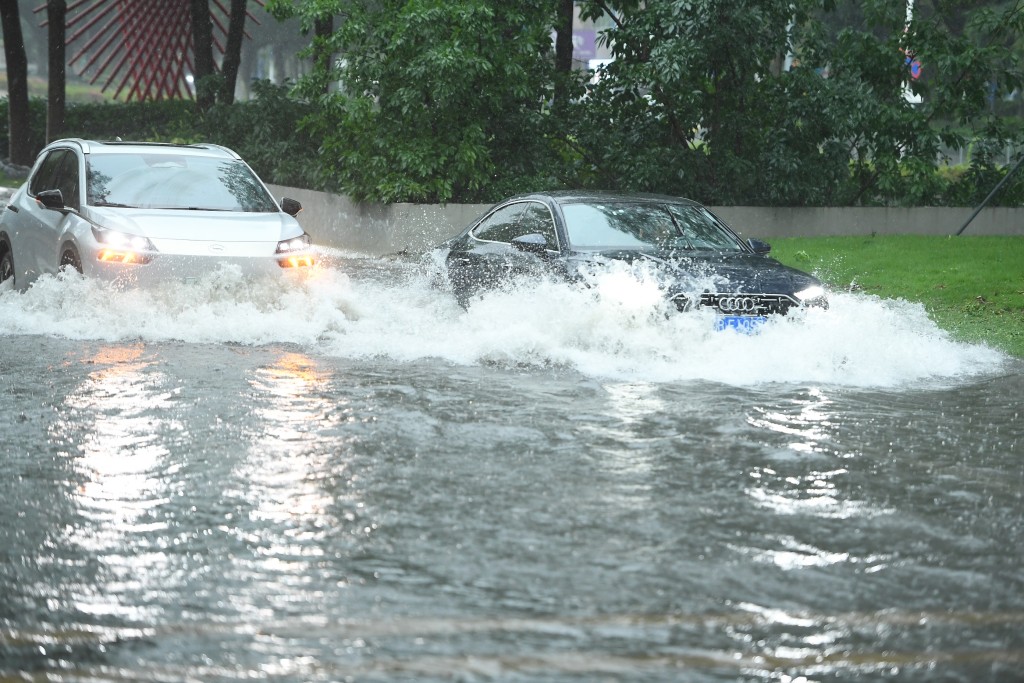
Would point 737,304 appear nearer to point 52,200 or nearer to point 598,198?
point 598,198

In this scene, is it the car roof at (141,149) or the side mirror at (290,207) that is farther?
the car roof at (141,149)

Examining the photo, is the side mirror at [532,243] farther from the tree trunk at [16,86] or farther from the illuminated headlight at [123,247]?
the tree trunk at [16,86]

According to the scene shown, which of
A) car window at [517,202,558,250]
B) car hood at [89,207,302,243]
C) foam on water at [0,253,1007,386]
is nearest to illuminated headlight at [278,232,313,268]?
car hood at [89,207,302,243]

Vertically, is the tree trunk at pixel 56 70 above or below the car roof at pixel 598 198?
above

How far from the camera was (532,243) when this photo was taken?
11.6 m

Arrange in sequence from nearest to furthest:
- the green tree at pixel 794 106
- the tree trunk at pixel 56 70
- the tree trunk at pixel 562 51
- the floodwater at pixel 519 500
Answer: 1. the floodwater at pixel 519 500
2. the green tree at pixel 794 106
3. the tree trunk at pixel 562 51
4. the tree trunk at pixel 56 70

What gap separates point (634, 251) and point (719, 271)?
32.3 inches

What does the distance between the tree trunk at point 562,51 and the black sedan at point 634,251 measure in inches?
386

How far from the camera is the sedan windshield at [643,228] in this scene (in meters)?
11.5

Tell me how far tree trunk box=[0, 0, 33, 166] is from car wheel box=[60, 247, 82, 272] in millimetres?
23874

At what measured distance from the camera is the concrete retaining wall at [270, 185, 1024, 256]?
69.1 ft

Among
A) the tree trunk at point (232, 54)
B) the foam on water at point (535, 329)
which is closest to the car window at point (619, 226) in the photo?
the foam on water at point (535, 329)

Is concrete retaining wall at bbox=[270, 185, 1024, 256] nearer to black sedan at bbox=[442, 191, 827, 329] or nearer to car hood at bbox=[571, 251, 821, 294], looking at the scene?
black sedan at bbox=[442, 191, 827, 329]

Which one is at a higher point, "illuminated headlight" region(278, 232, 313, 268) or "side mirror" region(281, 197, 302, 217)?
"side mirror" region(281, 197, 302, 217)
